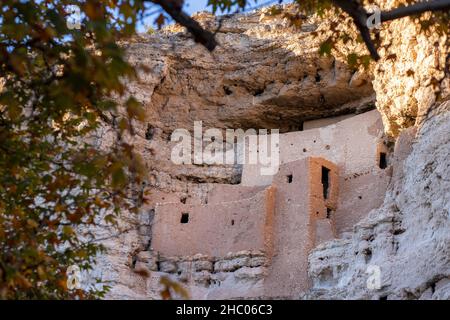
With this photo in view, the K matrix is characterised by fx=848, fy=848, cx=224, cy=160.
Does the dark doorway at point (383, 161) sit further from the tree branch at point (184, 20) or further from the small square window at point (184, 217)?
the tree branch at point (184, 20)

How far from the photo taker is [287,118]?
23.4m

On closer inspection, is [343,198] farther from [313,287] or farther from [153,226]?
[153,226]

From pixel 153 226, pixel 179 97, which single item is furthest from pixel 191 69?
pixel 153 226

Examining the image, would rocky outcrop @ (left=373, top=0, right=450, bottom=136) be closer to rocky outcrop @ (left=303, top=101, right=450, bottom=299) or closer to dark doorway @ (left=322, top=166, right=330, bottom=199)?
rocky outcrop @ (left=303, top=101, right=450, bottom=299)

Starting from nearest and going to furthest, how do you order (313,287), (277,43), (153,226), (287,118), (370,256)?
(370,256) → (313,287) → (153,226) → (277,43) → (287,118)

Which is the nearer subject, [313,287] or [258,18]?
[313,287]

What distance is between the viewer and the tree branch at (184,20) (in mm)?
5492

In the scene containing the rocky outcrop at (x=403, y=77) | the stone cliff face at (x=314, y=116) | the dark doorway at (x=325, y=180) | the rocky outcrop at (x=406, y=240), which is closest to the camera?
the rocky outcrop at (x=406, y=240)

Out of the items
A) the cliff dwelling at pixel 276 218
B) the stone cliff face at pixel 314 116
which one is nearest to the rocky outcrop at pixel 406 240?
the stone cliff face at pixel 314 116

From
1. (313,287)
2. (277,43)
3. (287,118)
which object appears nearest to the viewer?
(313,287)

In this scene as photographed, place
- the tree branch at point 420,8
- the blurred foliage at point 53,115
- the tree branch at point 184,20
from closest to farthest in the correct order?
the blurred foliage at point 53,115 → the tree branch at point 184,20 → the tree branch at point 420,8

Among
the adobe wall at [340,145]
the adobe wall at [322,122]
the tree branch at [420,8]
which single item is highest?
the adobe wall at [322,122]

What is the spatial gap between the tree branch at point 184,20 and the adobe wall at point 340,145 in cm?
1419
